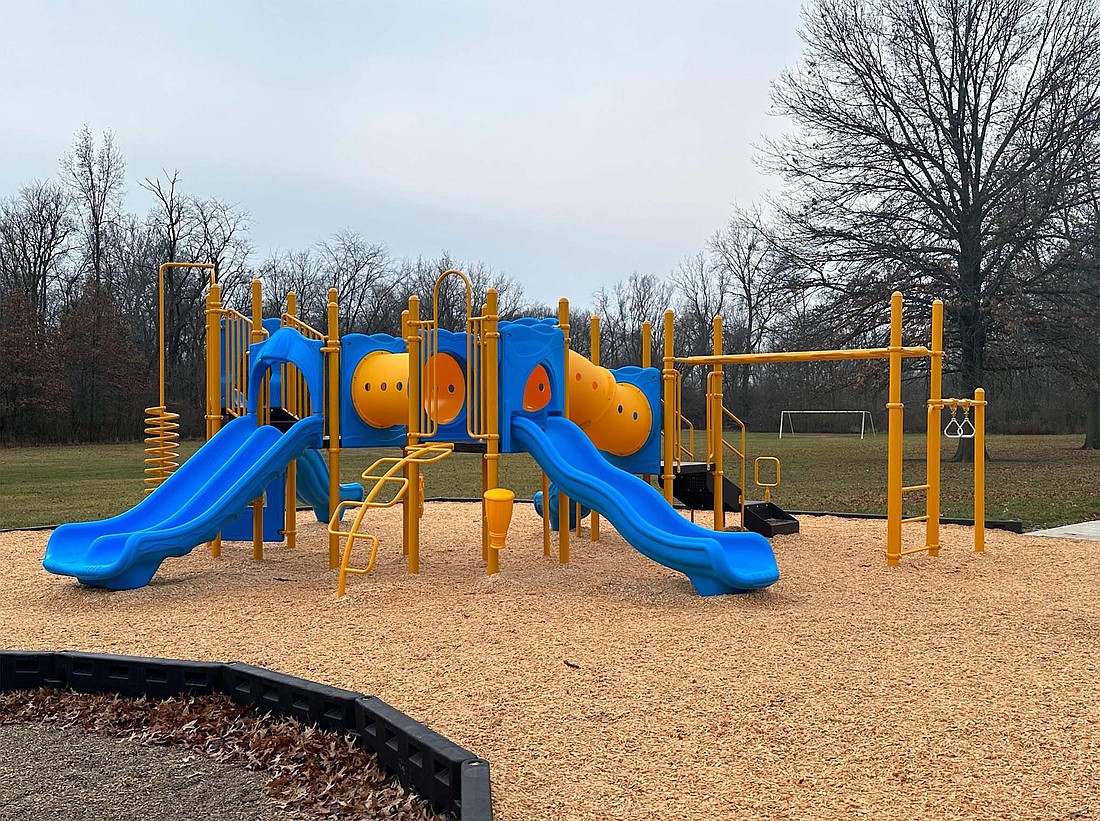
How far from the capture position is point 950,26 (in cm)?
2327

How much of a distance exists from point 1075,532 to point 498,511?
24.4ft

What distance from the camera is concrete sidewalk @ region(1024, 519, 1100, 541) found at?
34.4 ft

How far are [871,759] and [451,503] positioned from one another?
10531 millimetres

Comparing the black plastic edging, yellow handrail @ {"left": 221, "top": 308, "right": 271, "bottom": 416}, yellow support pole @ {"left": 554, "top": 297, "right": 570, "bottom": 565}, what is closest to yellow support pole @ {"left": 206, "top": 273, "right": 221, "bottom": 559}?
yellow handrail @ {"left": 221, "top": 308, "right": 271, "bottom": 416}

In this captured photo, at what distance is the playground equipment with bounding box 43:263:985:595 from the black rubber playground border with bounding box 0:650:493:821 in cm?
224

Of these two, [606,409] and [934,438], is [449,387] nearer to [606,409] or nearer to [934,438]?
[606,409]

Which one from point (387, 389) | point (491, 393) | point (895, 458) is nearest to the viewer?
point (491, 393)

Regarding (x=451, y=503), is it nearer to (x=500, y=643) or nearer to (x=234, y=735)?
(x=500, y=643)

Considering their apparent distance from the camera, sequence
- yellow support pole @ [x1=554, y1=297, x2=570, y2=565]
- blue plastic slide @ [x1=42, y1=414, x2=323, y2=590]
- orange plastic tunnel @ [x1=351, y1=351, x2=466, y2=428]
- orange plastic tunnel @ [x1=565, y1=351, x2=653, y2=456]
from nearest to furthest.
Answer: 1. blue plastic slide @ [x1=42, y1=414, x2=323, y2=590]
2. orange plastic tunnel @ [x1=351, y1=351, x2=466, y2=428]
3. yellow support pole @ [x1=554, y1=297, x2=570, y2=565]
4. orange plastic tunnel @ [x1=565, y1=351, x2=653, y2=456]

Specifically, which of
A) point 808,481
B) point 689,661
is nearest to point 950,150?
point 808,481

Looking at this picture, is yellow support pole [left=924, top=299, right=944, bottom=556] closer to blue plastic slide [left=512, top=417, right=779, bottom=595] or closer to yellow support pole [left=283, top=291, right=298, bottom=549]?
blue plastic slide [left=512, top=417, right=779, bottom=595]

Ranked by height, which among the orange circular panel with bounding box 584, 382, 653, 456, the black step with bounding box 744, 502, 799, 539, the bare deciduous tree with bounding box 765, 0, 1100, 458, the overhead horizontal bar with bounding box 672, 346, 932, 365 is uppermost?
the bare deciduous tree with bounding box 765, 0, 1100, 458

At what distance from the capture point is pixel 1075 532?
35.7 feet

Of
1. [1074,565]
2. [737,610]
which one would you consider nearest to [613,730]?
[737,610]
